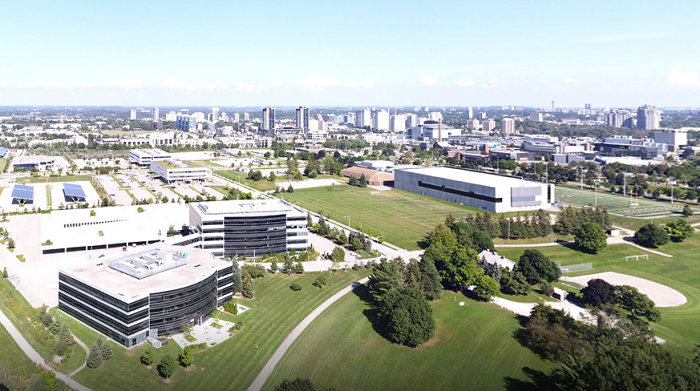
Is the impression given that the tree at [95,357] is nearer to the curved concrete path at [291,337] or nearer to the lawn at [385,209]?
the curved concrete path at [291,337]

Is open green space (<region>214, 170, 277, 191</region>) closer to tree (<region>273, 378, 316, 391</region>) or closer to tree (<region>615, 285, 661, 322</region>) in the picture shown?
tree (<region>615, 285, 661, 322</region>)

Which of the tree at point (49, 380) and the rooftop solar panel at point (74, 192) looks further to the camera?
the rooftop solar panel at point (74, 192)

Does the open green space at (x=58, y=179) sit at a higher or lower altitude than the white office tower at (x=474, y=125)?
lower

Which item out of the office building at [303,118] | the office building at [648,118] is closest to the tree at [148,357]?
the office building at [303,118]

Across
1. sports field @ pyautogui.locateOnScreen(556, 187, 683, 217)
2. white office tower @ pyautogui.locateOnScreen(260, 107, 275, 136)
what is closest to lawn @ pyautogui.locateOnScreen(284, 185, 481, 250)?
sports field @ pyautogui.locateOnScreen(556, 187, 683, 217)

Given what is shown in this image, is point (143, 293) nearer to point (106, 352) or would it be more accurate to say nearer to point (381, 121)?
point (106, 352)

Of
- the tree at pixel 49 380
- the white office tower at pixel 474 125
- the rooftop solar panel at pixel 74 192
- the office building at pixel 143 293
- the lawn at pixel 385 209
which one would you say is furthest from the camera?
the white office tower at pixel 474 125

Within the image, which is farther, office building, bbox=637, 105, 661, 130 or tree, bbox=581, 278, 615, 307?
office building, bbox=637, 105, 661, 130
